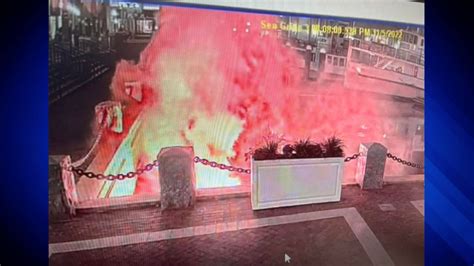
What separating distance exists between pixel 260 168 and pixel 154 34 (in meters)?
0.79

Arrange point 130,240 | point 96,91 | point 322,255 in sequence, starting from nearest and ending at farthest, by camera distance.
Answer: point 96,91, point 130,240, point 322,255

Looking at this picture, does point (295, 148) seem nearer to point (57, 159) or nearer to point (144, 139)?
point (144, 139)

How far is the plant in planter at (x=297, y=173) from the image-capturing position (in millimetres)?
2160

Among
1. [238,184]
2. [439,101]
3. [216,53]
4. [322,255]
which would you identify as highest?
[216,53]

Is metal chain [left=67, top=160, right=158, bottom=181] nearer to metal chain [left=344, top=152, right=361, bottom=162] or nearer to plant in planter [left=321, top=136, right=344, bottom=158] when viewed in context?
plant in planter [left=321, top=136, right=344, bottom=158]

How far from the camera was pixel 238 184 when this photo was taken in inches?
84.6

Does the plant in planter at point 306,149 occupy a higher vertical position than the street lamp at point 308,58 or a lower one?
lower

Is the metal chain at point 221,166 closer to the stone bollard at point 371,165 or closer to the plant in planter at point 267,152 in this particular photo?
the plant in planter at point 267,152

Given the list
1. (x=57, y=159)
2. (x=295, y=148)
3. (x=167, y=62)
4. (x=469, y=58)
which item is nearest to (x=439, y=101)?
(x=469, y=58)

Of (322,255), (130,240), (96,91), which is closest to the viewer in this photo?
(96,91)

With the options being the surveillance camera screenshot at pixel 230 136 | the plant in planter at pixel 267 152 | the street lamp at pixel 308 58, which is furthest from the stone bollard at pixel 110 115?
the street lamp at pixel 308 58

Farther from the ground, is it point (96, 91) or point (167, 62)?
point (167, 62)

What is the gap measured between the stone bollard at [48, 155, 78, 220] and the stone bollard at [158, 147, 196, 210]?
39cm

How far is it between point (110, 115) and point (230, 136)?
55 cm
